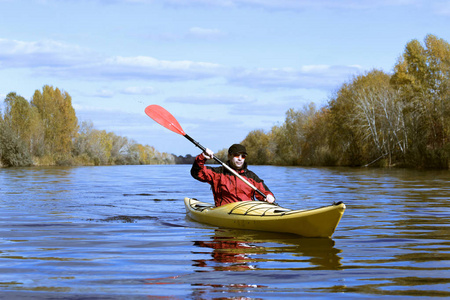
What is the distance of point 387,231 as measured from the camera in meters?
7.14

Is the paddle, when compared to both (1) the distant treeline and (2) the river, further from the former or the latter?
(1) the distant treeline

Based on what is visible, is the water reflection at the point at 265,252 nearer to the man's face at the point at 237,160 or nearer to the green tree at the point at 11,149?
the man's face at the point at 237,160

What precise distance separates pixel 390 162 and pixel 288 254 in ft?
109

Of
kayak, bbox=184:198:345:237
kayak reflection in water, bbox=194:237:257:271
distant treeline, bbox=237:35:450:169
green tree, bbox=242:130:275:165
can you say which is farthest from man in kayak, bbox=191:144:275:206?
green tree, bbox=242:130:275:165

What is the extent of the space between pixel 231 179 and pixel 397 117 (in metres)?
30.8

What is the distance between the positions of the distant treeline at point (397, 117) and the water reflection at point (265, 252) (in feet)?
90.0

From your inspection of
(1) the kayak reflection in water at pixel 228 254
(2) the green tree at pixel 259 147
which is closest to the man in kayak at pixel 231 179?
(1) the kayak reflection in water at pixel 228 254

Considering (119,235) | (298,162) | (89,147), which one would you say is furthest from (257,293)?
(89,147)

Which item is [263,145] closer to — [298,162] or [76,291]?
[298,162]

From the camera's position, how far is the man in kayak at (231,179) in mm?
7809

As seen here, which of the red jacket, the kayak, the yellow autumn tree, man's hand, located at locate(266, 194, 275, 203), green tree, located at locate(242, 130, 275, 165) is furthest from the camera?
green tree, located at locate(242, 130, 275, 165)

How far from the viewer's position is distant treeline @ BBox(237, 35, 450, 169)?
112 ft

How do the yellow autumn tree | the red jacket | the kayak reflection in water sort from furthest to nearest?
the yellow autumn tree, the red jacket, the kayak reflection in water

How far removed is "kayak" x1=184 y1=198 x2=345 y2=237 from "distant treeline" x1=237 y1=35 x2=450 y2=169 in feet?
87.5
